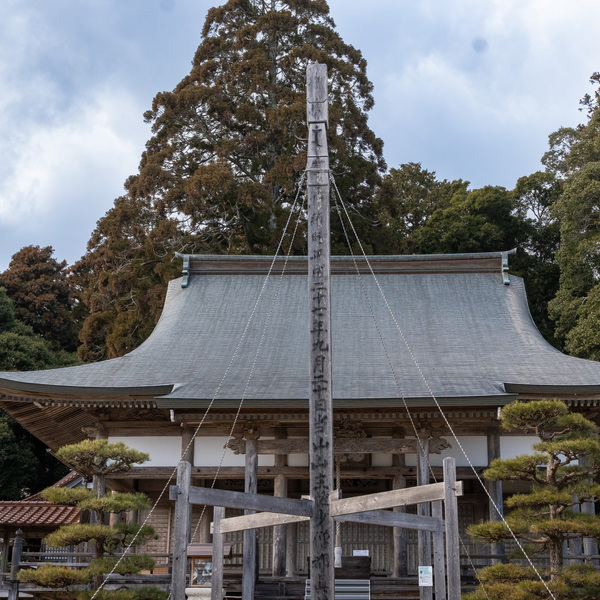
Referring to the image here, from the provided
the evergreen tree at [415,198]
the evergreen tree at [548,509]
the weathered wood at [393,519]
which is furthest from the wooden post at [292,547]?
the evergreen tree at [415,198]

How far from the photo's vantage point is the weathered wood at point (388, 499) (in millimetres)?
7344

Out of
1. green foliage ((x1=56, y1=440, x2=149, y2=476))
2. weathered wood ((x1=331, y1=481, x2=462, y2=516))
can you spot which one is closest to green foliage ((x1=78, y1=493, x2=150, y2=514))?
green foliage ((x1=56, y1=440, x2=149, y2=476))

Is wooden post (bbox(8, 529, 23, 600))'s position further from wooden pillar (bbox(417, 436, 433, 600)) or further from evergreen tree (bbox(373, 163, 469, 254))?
evergreen tree (bbox(373, 163, 469, 254))

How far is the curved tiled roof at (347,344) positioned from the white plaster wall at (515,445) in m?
0.98

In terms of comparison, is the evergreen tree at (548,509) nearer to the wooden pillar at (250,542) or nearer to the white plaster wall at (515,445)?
the white plaster wall at (515,445)

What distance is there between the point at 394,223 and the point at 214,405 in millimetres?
21470

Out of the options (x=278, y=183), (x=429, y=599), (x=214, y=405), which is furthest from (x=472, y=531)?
(x=278, y=183)

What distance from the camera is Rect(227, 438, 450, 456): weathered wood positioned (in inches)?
526

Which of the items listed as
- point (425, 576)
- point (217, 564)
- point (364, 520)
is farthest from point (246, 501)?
point (425, 576)

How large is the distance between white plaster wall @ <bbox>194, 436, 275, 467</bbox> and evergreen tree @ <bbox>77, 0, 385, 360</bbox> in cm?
1075

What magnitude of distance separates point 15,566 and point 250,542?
3.87 metres

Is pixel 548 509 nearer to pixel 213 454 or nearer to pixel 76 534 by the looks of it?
pixel 213 454

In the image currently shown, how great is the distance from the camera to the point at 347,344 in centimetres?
1600

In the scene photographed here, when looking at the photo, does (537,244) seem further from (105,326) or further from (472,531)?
(472,531)
